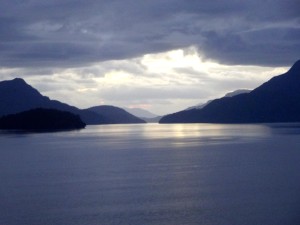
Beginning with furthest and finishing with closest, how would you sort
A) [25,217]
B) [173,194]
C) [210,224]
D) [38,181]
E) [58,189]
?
[38,181]
[58,189]
[173,194]
[25,217]
[210,224]

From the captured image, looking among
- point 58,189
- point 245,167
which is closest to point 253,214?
point 58,189

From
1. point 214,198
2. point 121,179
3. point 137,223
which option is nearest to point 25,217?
point 137,223

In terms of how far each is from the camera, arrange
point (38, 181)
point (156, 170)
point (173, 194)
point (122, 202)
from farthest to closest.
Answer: point (156, 170) → point (38, 181) → point (173, 194) → point (122, 202)

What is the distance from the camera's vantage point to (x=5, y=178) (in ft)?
190

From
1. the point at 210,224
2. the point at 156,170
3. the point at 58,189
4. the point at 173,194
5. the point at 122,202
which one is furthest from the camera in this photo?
the point at 156,170

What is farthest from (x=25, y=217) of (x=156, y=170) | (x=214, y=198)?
(x=156, y=170)

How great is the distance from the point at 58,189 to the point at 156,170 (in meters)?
18.8

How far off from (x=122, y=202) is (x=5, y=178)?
21.2 meters

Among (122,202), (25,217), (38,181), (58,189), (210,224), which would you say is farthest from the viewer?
(38,181)

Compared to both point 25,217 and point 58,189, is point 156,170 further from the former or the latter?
point 25,217

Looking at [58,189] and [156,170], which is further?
[156,170]

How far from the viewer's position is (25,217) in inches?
1446

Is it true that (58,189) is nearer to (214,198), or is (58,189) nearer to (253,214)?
(214,198)

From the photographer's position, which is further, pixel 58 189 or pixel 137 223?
pixel 58 189
